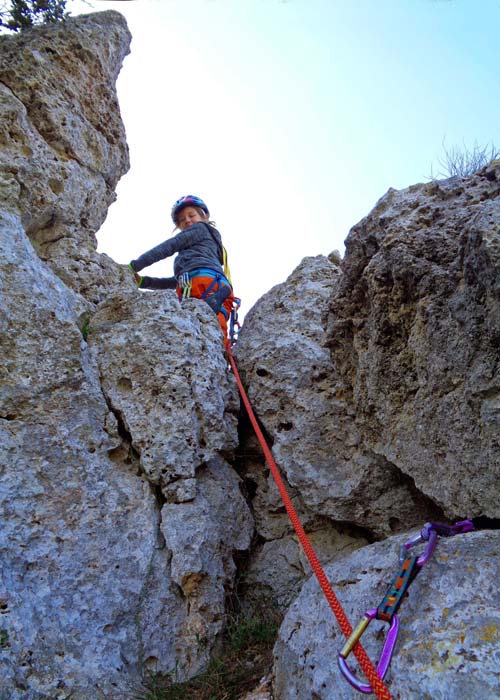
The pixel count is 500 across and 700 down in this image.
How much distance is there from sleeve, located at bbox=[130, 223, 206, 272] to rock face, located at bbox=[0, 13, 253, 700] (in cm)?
59

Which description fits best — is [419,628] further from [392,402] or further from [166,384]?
[166,384]

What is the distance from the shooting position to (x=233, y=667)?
2.87m

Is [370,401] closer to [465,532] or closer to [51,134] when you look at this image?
[465,532]

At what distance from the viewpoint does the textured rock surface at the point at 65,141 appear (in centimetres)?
462

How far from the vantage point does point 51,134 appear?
5.04 meters

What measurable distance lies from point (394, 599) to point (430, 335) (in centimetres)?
143

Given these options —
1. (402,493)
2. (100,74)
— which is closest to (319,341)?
(402,493)

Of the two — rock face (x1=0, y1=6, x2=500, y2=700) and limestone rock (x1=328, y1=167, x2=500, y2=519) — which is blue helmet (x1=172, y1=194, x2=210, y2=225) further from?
limestone rock (x1=328, y1=167, x2=500, y2=519)

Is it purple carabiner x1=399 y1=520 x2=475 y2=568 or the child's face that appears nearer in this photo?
purple carabiner x1=399 y1=520 x2=475 y2=568

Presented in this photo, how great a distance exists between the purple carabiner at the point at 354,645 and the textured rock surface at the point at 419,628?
A: 34 mm

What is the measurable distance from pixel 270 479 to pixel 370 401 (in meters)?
1.21

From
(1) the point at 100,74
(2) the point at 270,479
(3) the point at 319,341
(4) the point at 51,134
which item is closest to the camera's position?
(2) the point at 270,479

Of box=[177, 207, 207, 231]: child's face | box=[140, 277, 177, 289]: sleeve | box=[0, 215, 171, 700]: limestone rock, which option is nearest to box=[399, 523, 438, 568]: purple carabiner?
box=[0, 215, 171, 700]: limestone rock

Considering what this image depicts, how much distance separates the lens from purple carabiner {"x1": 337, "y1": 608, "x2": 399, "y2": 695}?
1.92 metres
